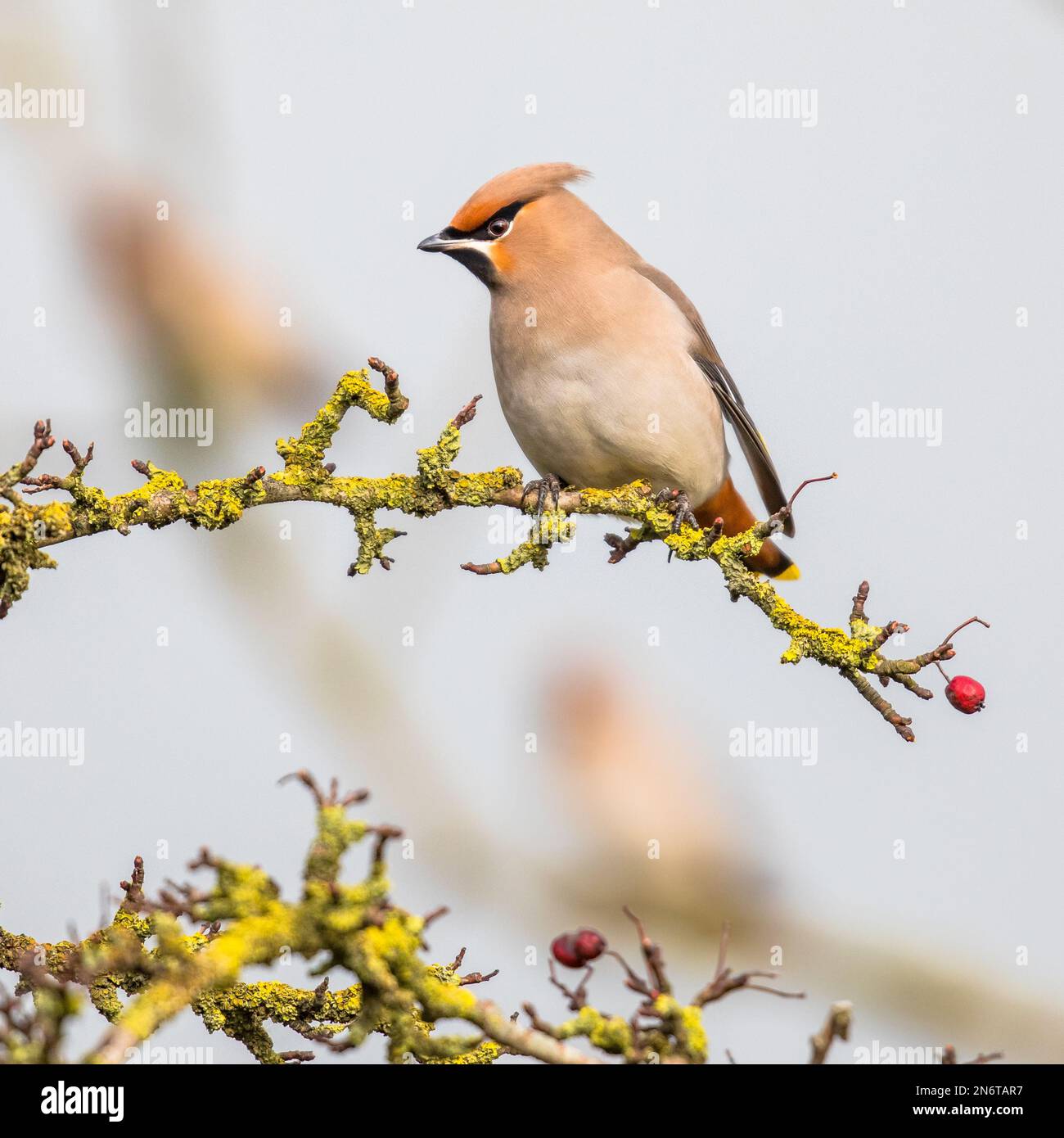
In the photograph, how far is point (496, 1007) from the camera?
216 centimetres

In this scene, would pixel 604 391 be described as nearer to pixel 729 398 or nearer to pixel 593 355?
pixel 593 355

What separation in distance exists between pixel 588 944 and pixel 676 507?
1.97 meters

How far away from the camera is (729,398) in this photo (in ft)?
19.3

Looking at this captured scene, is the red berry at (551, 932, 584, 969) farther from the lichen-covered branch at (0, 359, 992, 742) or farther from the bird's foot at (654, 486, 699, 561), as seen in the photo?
the bird's foot at (654, 486, 699, 561)

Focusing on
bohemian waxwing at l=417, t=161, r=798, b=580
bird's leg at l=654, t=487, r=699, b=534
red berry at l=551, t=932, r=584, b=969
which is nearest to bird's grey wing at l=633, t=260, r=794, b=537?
bohemian waxwing at l=417, t=161, r=798, b=580

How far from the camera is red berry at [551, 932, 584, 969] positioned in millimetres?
2857

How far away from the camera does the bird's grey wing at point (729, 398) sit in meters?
5.87

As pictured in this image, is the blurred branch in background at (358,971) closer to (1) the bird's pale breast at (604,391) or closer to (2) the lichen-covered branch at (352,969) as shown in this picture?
(2) the lichen-covered branch at (352,969)

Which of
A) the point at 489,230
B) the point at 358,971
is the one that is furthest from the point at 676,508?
the point at 358,971

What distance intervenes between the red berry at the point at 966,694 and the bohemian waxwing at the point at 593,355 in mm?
1721

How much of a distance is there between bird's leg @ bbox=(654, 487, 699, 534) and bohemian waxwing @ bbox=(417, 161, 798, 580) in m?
0.65
